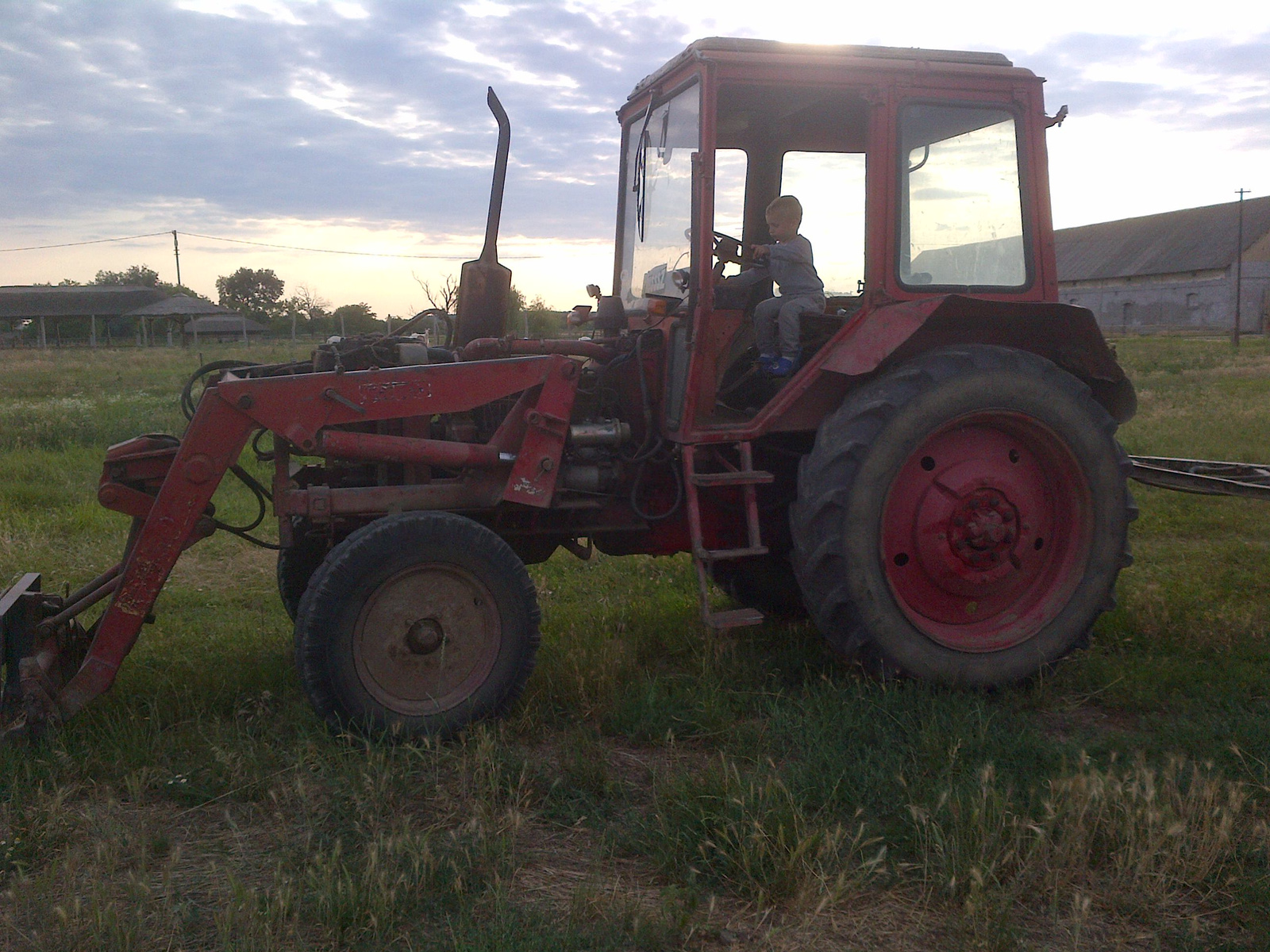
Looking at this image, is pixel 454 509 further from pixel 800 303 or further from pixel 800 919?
pixel 800 919

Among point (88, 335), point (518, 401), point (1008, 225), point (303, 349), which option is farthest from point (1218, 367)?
point (88, 335)

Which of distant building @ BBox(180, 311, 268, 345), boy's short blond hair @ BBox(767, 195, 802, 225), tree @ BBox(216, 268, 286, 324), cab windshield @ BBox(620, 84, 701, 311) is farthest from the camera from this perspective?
tree @ BBox(216, 268, 286, 324)

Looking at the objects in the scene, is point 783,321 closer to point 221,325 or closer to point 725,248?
point 725,248

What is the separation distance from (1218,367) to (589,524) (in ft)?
65.1

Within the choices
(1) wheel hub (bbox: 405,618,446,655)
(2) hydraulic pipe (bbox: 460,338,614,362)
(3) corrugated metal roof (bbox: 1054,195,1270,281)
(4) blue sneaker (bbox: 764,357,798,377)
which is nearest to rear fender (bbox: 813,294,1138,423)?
(4) blue sneaker (bbox: 764,357,798,377)

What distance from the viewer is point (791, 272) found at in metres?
4.61

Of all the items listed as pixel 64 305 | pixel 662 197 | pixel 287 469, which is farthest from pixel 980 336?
pixel 64 305

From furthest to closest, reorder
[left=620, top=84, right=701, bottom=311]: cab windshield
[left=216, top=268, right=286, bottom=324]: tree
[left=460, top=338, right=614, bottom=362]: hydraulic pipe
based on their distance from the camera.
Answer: [left=216, top=268, right=286, bottom=324]: tree, [left=620, top=84, right=701, bottom=311]: cab windshield, [left=460, top=338, right=614, bottom=362]: hydraulic pipe

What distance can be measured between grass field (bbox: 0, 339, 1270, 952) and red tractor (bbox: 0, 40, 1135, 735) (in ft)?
1.04

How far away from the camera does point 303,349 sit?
3209 centimetres

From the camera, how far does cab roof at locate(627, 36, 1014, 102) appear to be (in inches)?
167

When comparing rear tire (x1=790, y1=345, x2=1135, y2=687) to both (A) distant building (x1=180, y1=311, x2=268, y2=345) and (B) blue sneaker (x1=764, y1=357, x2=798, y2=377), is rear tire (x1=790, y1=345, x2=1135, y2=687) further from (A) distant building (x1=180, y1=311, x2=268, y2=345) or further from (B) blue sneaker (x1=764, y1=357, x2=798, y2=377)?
(A) distant building (x1=180, y1=311, x2=268, y2=345)

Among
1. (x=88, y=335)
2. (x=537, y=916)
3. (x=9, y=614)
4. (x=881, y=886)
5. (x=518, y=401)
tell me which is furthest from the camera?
(x=88, y=335)

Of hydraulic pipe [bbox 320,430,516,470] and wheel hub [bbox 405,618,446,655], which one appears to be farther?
hydraulic pipe [bbox 320,430,516,470]
